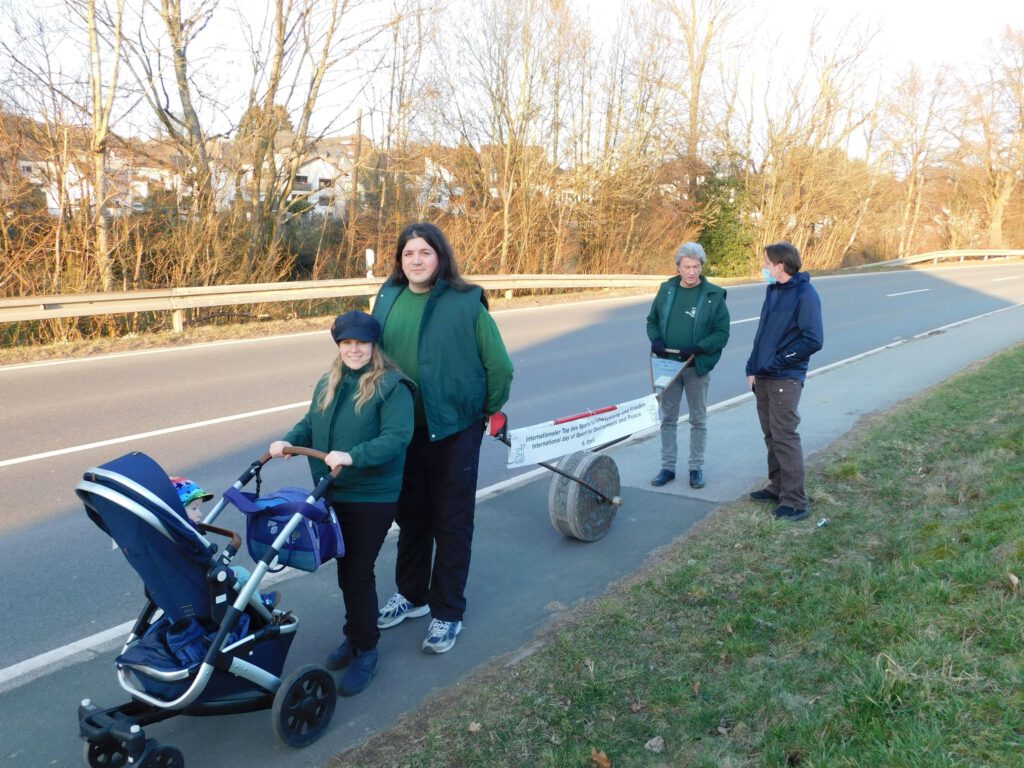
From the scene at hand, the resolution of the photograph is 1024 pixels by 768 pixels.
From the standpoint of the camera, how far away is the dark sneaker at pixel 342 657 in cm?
398

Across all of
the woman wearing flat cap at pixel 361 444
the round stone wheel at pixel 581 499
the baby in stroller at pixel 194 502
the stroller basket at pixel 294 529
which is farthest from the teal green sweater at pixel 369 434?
the round stone wheel at pixel 581 499

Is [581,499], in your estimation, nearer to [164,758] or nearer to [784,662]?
[784,662]

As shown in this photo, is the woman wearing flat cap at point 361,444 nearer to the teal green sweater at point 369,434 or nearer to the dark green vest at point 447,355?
the teal green sweater at point 369,434

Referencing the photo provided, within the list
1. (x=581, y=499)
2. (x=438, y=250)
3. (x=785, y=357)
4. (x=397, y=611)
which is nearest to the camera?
(x=438, y=250)

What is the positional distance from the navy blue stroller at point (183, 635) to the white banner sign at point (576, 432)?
169cm

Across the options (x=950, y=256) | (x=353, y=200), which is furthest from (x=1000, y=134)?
(x=353, y=200)

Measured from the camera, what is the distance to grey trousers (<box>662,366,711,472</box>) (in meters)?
6.71

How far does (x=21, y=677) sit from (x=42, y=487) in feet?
10.1

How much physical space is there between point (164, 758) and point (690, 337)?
187 inches

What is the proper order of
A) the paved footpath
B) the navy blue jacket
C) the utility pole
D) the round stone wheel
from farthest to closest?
the utility pole, the navy blue jacket, the round stone wheel, the paved footpath

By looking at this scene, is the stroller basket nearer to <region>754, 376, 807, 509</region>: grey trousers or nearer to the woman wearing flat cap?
the woman wearing flat cap

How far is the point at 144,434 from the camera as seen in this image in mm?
8219

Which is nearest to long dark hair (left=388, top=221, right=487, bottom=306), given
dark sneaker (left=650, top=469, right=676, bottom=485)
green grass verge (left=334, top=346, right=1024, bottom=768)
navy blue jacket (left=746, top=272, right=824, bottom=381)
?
green grass verge (left=334, top=346, right=1024, bottom=768)

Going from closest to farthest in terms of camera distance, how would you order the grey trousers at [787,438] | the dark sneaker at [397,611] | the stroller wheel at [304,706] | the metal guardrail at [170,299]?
the stroller wheel at [304,706] → the dark sneaker at [397,611] → the grey trousers at [787,438] → the metal guardrail at [170,299]
